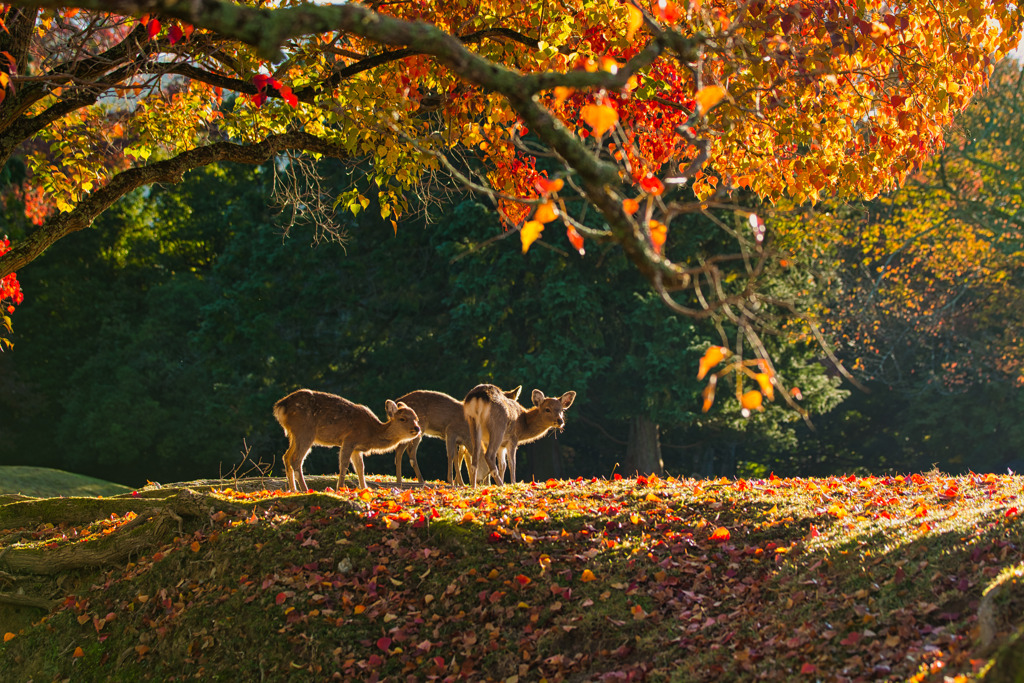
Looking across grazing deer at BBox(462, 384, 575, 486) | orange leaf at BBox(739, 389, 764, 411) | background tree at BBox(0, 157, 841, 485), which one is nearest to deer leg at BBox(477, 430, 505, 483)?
grazing deer at BBox(462, 384, 575, 486)

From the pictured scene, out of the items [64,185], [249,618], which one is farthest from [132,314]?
[249,618]

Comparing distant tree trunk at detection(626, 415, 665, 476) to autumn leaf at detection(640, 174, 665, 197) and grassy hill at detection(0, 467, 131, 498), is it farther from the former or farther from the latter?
autumn leaf at detection(640, 174, 665, 197)

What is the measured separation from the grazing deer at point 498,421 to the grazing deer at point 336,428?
1.00m

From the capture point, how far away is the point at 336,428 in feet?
44.1

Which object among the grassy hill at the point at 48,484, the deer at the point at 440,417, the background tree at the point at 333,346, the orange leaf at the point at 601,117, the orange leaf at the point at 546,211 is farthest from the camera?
the background tree at the point at 333,346

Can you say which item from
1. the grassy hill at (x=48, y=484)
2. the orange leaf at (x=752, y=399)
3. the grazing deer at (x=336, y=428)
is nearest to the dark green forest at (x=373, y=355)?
the grassy hill at (x=48, y=484)

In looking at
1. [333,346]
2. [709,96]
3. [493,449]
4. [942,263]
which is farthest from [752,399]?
[942,263]

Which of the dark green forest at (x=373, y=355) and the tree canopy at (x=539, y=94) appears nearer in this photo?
the tree canopy at (x=539, y=94)

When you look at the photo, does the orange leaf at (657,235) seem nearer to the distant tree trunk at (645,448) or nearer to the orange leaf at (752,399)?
the orange leaf at (752,399)

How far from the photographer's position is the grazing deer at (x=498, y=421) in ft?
46.2

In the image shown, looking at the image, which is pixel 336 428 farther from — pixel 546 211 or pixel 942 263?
pixel 942 263

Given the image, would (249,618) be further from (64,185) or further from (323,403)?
(64,185)

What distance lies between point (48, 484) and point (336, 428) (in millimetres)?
8343

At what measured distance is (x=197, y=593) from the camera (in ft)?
27.7
